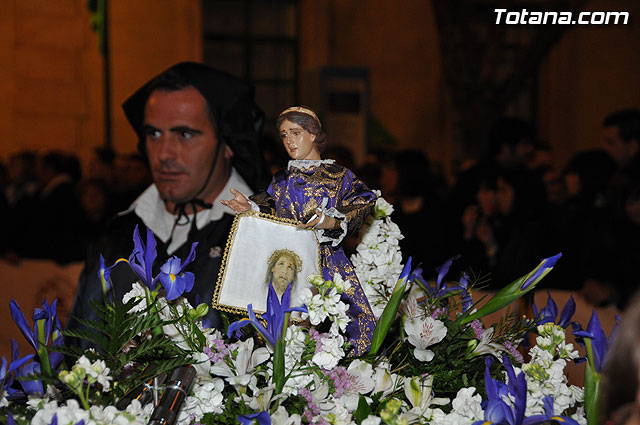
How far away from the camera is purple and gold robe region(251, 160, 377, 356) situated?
1.57 m

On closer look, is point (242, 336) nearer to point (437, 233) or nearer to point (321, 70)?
point (437, 233)

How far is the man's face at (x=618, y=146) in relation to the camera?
4770mm

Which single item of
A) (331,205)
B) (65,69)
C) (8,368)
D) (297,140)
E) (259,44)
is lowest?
(8,368)

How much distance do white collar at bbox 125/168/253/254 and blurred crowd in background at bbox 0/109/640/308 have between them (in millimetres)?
1006

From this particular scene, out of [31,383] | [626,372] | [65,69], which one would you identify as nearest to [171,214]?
[31,383]

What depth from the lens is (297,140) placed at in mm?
1622

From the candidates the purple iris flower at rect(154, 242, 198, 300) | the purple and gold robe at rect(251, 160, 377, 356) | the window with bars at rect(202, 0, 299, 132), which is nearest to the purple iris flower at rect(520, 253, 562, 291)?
the purple and gold robe at rect(251, 160, 377, 356)

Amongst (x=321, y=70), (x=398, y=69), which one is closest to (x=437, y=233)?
(x=321, y=70)

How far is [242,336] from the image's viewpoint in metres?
1.52

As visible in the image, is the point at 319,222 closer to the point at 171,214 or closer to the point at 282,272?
the point at 282,272

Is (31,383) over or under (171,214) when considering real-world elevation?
under

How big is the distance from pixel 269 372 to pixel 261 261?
0.23 meters

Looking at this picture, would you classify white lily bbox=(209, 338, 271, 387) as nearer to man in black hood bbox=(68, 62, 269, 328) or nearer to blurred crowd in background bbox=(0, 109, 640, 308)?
man in black hood bbox=(68, 62, 269, 328)

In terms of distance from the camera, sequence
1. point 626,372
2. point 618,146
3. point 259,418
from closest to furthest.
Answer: point 626,372, point 259,418, point 618,146
